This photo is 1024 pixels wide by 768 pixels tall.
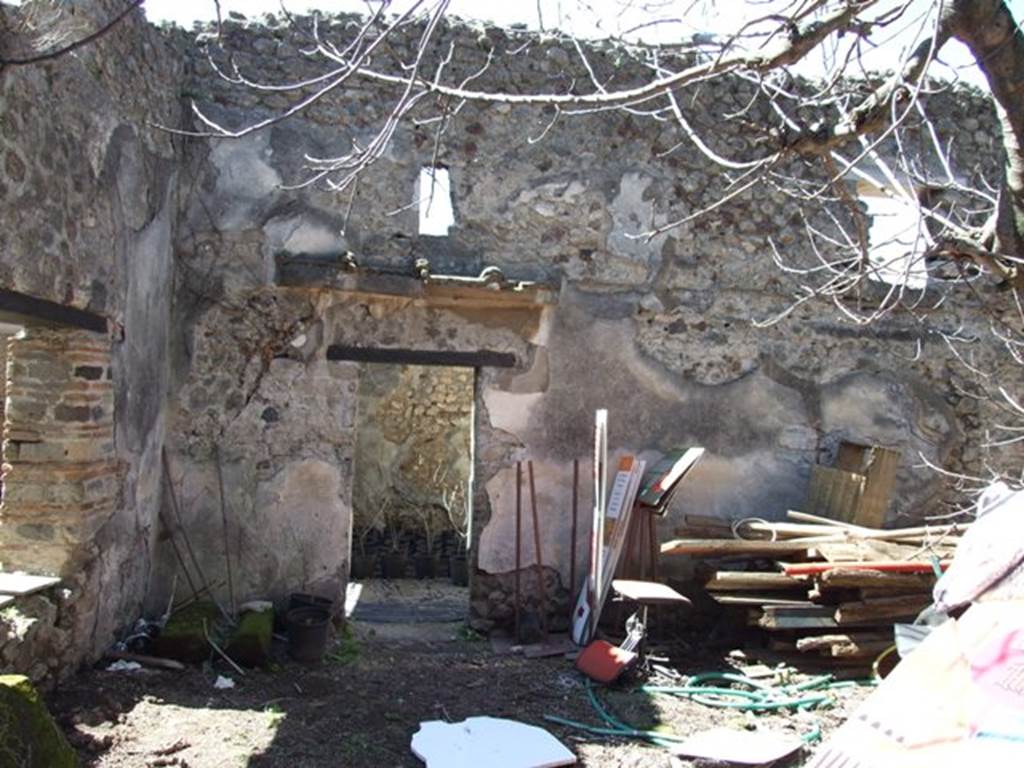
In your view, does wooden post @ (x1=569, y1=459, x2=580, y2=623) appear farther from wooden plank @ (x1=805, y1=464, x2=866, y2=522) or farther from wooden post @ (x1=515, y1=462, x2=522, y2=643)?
wooden plank @ (x1=805, y1=464, x2=866, y2=522)

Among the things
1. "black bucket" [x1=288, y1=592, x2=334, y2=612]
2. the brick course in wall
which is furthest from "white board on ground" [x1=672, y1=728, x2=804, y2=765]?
the brick course in wall

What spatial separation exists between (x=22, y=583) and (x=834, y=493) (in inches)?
206

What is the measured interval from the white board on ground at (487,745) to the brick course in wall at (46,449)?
211 cm

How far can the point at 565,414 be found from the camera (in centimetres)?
671

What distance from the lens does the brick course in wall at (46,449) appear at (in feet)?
15.7

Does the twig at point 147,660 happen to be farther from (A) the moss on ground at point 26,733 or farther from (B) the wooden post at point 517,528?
(B) the wooden post at point 517,528

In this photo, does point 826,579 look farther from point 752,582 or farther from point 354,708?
point 354,708

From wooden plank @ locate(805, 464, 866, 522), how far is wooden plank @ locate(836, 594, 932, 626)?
2.90 ft

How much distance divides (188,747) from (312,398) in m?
2.71

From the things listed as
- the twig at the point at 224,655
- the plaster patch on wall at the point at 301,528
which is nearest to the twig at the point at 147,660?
the twig at the point at 224,655

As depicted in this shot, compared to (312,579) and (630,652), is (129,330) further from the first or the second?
(630,652)

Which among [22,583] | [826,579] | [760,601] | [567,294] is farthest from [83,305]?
[826,579]

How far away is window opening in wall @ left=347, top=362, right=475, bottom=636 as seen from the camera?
9320 millimetres

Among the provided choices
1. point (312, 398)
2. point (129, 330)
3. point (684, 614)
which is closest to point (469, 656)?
point (684, 614)
